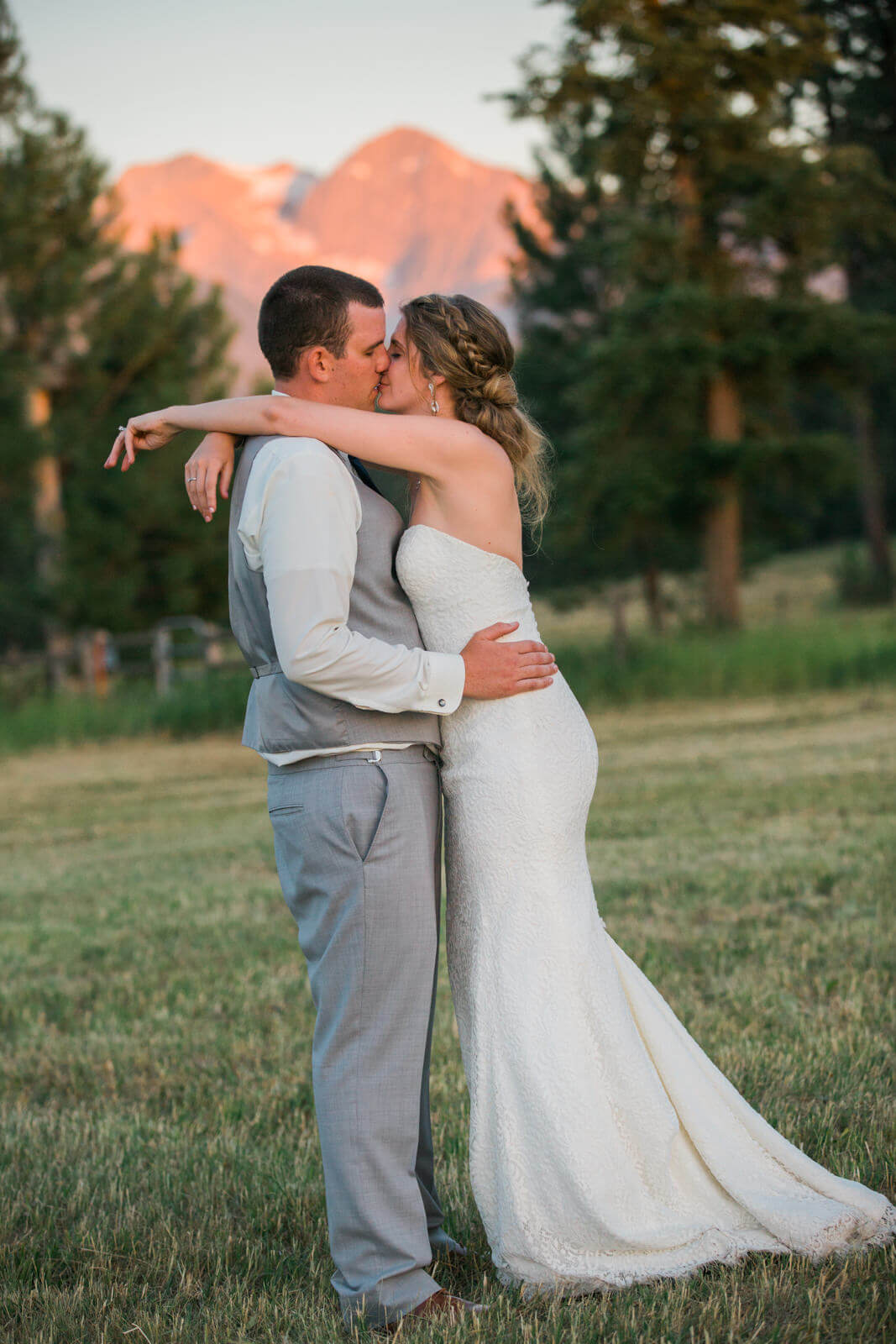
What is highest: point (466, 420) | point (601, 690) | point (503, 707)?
point (466, 420)

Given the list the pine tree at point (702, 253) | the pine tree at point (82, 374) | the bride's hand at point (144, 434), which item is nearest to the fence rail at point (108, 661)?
the pine tree at point (82, 374)

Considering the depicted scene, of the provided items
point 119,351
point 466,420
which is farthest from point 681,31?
point 466,420

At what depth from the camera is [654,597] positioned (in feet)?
105

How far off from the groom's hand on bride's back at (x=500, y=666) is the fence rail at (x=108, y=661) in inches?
777

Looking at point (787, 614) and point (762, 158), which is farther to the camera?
point (787, 614)

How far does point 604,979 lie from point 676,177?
1123 inches

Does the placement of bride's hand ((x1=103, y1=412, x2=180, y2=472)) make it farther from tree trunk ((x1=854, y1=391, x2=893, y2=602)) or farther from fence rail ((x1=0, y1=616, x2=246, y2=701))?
tree trunk ((x1=854, y1=391, x2=893, y2=602))

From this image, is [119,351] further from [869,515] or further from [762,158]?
[869,515]

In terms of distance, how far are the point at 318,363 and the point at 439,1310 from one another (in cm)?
215

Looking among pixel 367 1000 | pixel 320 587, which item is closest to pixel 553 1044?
pixel 367 1000

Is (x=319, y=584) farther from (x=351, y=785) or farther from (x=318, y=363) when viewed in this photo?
(x=318, y=363)

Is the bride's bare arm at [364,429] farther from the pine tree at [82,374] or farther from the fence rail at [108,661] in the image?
the pine tree at [82,374]

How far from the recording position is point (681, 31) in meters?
27.7

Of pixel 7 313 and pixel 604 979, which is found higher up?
pixel 7 313
